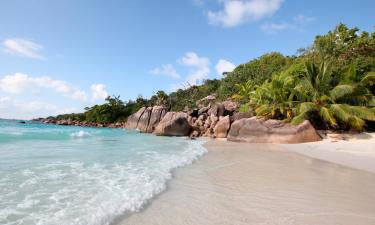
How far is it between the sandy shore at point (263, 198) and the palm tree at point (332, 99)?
8.62 m

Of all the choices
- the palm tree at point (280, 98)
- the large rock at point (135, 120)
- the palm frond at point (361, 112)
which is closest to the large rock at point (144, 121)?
the large rock at point (135, 120)

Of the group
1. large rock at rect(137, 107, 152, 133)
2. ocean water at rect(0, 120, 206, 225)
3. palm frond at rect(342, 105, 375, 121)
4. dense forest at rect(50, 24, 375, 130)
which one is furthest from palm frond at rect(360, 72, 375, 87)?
large rock at rect(137, 107, 152, 133)

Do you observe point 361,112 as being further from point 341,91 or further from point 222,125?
point 222,125

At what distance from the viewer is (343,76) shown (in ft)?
56.4

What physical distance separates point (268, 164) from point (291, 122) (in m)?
8.63

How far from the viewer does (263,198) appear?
4.94 m

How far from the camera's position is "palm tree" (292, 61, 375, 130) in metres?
15.1

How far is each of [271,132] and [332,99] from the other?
407cm

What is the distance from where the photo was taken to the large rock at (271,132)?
15.6 meters

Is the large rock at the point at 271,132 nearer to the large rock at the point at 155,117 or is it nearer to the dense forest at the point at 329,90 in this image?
the dense forest at the point at 329,90

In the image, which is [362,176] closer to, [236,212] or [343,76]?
[236,212]

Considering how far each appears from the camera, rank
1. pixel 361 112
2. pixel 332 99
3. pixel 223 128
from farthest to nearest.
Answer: pixel 223 128, pixel 332 99, pixel 361 112

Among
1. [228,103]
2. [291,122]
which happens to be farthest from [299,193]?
[228,103]

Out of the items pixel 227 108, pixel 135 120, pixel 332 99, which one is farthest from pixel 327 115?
pixel 135 120
